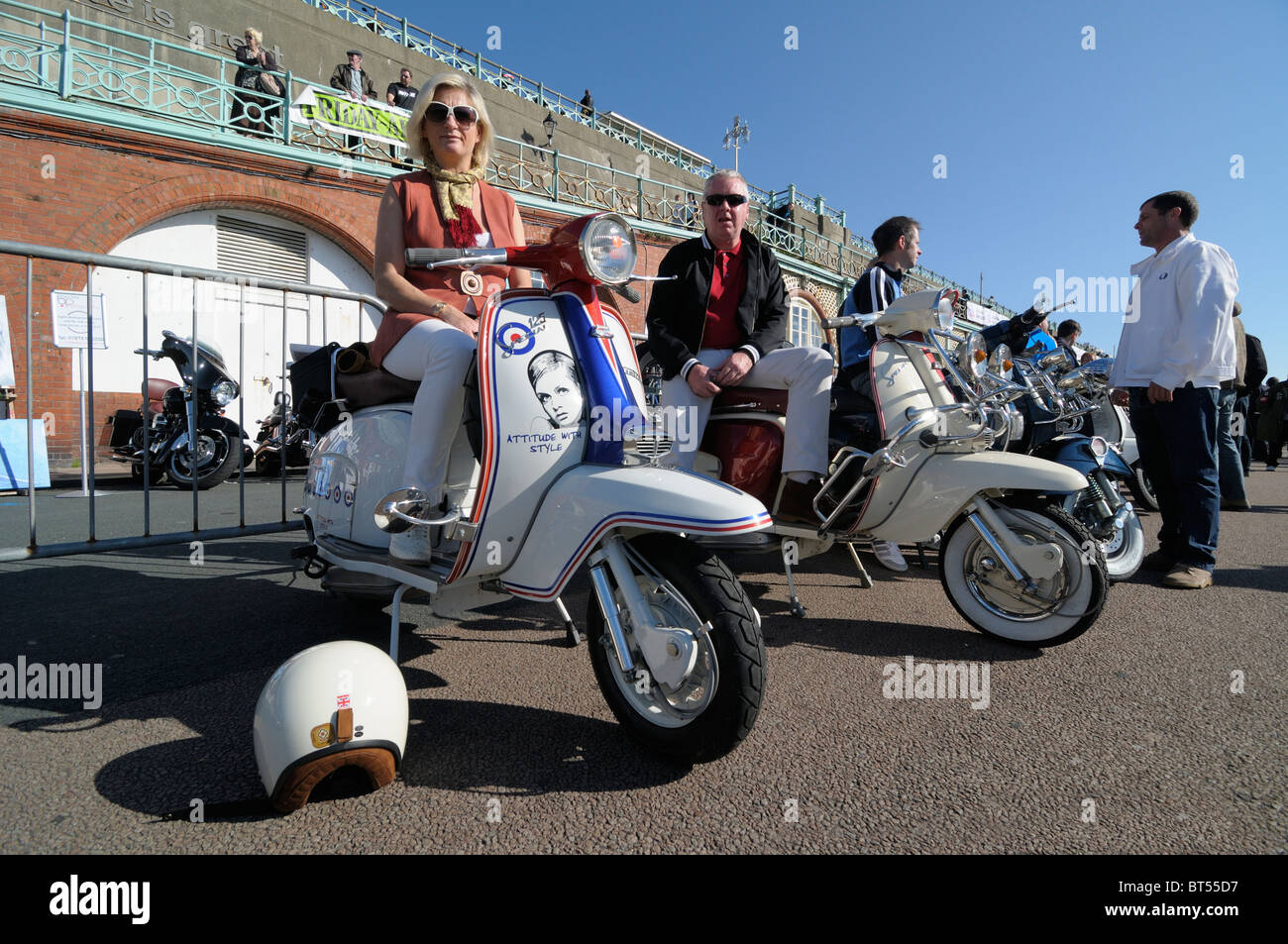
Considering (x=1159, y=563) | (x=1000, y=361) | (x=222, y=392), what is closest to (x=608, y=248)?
(x=1000, y=361)

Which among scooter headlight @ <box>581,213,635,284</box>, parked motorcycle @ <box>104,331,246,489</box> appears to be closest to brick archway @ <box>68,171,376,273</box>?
parked motorcycle @ <box>104,331,246,489</box>

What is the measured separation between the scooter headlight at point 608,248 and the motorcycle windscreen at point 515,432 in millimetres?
294

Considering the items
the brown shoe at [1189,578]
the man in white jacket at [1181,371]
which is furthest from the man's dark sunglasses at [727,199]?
the brown shoe at [1189,578]

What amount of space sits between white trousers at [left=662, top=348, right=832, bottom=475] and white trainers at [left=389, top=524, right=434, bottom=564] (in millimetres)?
1265

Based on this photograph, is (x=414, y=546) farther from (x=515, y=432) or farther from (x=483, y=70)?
(x=483, y=70)

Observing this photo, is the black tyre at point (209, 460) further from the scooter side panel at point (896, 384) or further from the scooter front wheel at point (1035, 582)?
the scooter front wheel at point (1035, 582)

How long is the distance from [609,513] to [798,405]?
5.41 ft

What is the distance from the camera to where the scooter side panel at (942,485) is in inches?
111

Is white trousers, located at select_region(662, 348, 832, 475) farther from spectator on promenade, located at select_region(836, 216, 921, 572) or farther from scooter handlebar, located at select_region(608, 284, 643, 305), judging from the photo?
scooter handlebar, located at select_region(608, 284, 643, 305)

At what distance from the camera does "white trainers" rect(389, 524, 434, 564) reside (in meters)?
2.36

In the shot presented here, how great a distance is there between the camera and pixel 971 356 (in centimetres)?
325
